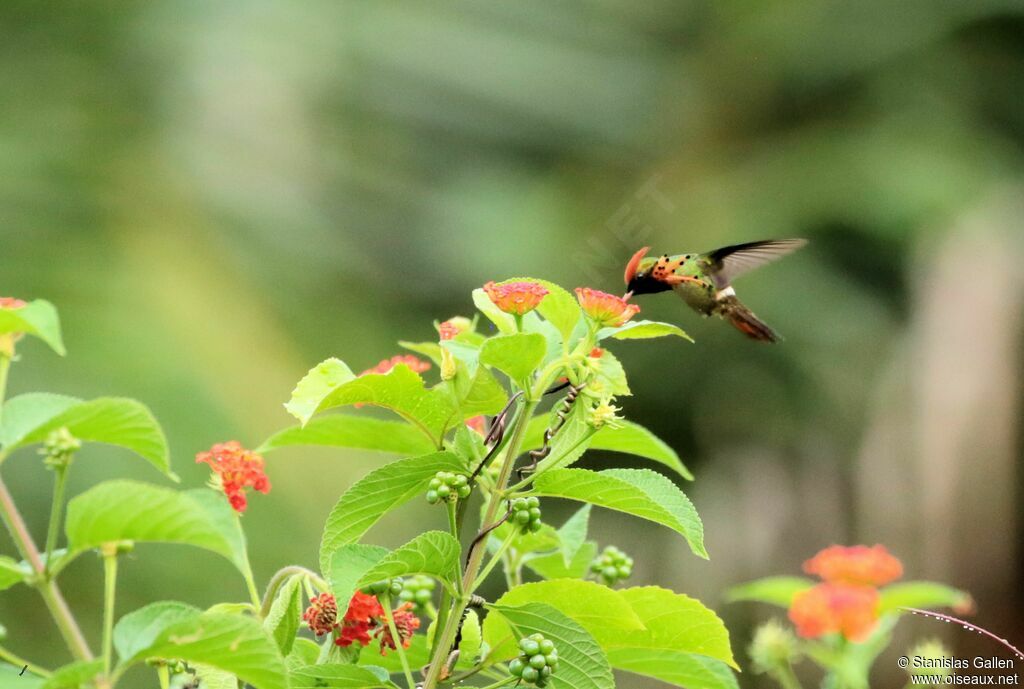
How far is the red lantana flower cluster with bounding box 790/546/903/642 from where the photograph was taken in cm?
73

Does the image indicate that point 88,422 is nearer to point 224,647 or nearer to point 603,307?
point 224,647

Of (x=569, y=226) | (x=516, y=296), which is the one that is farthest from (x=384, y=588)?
(x=569, y=226)

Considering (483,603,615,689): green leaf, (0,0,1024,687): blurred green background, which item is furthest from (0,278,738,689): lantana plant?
(0,0,1024,687): blurred green background

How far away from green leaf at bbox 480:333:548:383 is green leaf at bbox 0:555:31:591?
0.34m

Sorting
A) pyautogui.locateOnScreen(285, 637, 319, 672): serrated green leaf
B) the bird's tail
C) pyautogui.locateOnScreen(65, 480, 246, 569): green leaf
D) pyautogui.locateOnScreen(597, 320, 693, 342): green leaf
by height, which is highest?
the bird's tail

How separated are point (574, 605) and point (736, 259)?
1440mm

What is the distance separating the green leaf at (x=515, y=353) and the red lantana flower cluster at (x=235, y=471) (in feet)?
0.75

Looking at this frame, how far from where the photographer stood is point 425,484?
0.91m

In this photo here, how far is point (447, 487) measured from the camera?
0.87 metres

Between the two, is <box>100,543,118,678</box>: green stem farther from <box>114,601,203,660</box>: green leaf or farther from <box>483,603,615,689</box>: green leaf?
<box>483,603,615,689</box>: green leaf

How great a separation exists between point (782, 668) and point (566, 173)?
18.1ft

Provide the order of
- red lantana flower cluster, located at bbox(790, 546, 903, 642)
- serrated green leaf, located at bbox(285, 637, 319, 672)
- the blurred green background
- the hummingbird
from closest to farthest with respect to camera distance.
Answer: red lantana flower cluster, located at bbox(790, 546, 903, 642) → serrated green leaf, located at bbox(285, 637, 319, 672) → the hummingbird → the blurred green background

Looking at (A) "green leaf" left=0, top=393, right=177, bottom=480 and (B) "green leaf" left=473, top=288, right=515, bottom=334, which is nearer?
(A) "green leaf" left=0, top=393, right=177, bottom=480

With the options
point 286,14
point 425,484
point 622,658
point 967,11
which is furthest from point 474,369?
point 967,11
